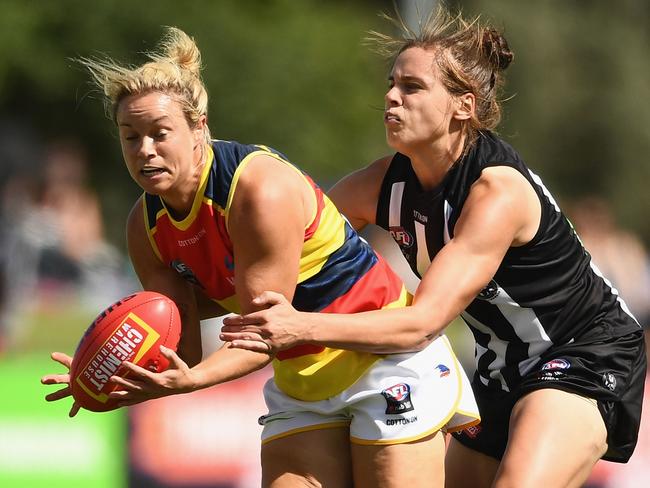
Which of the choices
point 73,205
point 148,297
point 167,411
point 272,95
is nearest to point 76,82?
point 272,95

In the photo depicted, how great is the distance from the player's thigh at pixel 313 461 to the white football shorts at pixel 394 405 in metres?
0.03

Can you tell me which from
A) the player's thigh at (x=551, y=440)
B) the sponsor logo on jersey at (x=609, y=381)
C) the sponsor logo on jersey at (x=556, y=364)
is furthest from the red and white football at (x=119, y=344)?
the sponsor logo on jersey at (x=609, y=381)

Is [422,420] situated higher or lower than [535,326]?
lower

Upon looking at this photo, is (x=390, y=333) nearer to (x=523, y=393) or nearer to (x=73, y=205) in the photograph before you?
(x=523, y=393)

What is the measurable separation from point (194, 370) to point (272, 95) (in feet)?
49.9

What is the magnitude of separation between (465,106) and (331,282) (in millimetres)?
869

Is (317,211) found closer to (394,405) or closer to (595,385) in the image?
(394,405)

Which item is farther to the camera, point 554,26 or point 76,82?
point 554,26

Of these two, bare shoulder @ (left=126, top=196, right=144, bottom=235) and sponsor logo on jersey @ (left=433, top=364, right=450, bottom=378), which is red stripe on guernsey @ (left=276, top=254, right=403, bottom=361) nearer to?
sponsor logo on jersey @ (left=433, top=364, right=450, bottom=378)

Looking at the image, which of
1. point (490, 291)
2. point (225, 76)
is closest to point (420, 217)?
point (490, 291)

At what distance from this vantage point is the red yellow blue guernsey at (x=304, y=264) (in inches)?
170

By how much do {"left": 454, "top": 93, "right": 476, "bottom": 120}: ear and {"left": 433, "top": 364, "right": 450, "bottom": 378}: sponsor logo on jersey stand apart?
0.96m

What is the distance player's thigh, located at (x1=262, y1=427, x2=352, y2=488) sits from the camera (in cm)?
452

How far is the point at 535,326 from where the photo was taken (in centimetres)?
464
